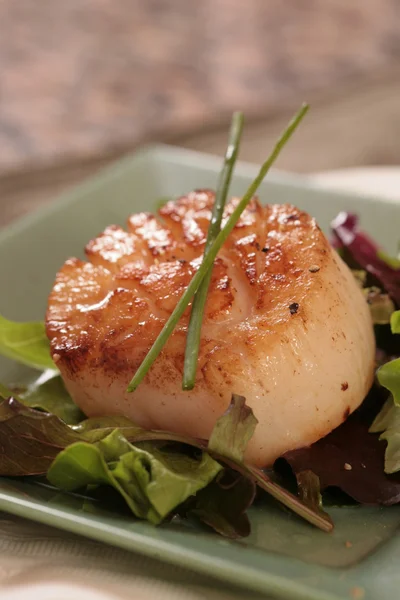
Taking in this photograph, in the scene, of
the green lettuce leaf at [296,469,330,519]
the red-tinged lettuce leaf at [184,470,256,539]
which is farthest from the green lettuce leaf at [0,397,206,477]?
the green lettuce leaf at [296,469,330,519]

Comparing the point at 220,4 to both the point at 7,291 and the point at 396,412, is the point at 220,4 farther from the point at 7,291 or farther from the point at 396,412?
the point at 396,412

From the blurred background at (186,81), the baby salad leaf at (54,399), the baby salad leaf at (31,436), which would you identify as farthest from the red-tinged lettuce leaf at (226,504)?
the blurred background at (186,81)

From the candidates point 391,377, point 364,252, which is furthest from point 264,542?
point 364,252

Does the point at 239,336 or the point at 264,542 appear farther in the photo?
the point at 239,336

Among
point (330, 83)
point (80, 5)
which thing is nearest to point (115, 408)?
point (330, 83)

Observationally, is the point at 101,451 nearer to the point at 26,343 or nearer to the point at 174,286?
the point at 174,286

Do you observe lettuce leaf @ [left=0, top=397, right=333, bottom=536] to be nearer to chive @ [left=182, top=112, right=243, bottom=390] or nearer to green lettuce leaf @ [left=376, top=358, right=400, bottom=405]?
chive @ [left=182, top=112, right=243, bottom=390]

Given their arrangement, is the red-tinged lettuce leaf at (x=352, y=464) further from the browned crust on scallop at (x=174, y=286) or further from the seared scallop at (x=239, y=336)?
the browned crust on scallop at (x=174, y=286)
